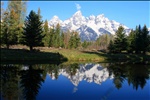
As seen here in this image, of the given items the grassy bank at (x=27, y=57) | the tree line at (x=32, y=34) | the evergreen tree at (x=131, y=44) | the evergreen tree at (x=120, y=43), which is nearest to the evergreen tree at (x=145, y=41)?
the tree line at (x=32, y=34)

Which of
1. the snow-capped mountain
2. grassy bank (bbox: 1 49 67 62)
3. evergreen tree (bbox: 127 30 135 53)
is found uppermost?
evergreen tree (bbox: 127 30 135 53)

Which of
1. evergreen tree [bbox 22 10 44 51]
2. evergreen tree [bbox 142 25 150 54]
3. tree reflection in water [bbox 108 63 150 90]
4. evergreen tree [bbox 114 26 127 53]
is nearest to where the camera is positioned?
tree reflection in water [bbox 108 63 150 90]

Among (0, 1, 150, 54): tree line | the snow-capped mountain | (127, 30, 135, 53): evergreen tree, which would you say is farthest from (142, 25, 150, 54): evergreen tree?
the snow-capped mountain

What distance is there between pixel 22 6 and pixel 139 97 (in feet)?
234

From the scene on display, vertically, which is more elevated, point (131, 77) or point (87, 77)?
point (131, 77)

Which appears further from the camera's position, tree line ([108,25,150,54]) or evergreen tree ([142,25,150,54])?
evergreen tree ([142,25,150,54])

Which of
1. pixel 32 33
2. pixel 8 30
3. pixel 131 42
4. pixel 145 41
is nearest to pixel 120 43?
pixel 131 42

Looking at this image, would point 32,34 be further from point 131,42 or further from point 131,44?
point 131,42

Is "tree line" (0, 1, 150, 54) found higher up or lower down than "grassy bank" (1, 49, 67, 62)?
higher up

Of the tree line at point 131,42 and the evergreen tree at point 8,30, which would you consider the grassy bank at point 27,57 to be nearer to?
the evergreen tree at point 8,30

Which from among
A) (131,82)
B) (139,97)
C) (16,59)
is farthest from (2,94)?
(16,59)

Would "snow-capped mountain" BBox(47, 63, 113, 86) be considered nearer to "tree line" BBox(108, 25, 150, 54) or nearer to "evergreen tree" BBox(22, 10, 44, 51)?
"evergreen tree" BBox(22, 10, 44, 51)

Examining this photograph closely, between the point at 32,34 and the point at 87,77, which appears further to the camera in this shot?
the point at 32,34

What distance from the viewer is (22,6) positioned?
7950 centimetres
